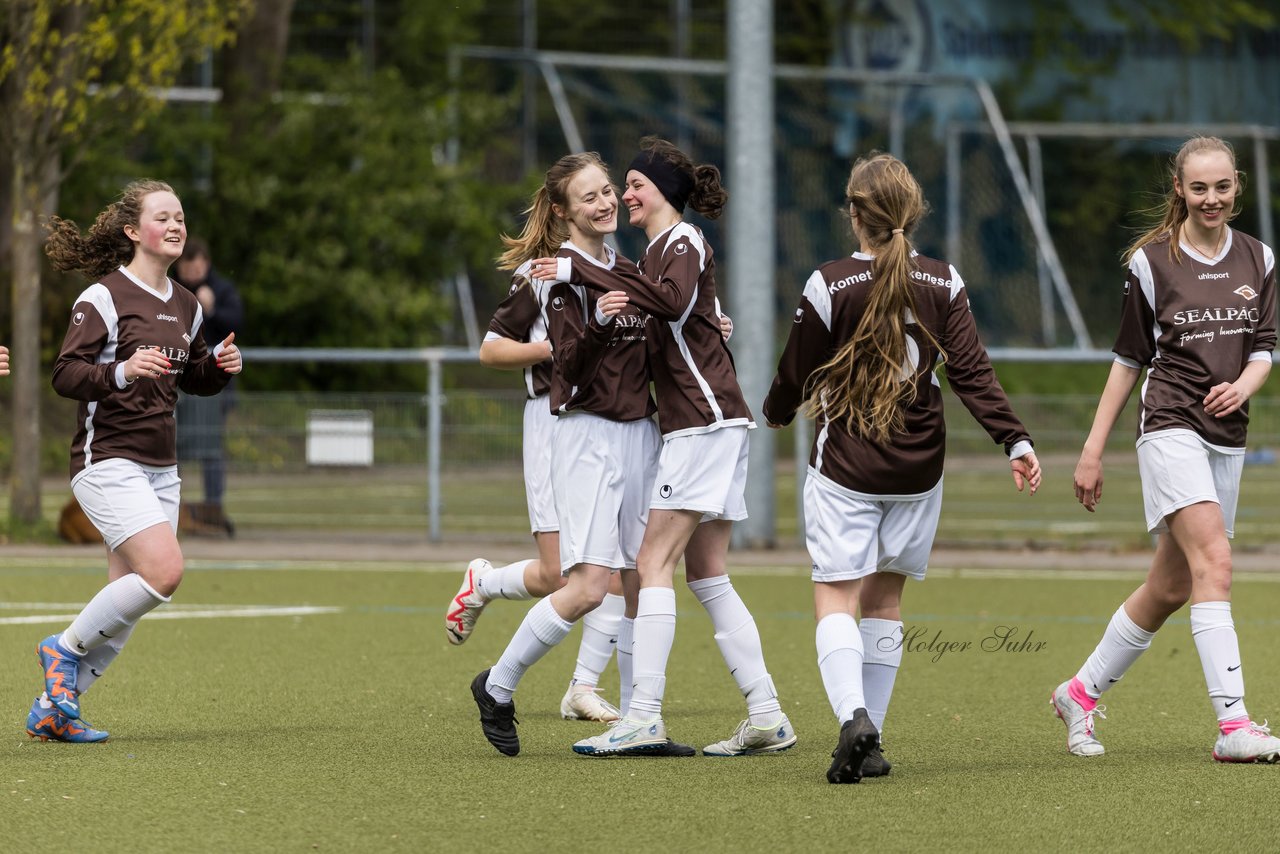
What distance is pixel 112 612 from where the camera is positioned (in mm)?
6605

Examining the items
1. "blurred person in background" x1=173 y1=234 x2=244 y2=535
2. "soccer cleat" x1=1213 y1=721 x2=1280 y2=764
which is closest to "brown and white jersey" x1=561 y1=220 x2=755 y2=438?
"soccer cleat" x1=1213 y1=721 x2=1280 y2=764

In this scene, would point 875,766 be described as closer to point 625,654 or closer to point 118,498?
point 625,654

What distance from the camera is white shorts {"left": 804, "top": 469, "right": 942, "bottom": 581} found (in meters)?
5.94

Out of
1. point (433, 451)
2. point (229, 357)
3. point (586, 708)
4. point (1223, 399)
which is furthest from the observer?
point (433, 451)

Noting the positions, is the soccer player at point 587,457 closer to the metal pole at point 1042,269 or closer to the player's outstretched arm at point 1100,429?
the player's outstretched arm at point 1100,429

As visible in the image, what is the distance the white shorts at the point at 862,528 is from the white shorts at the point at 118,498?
2189 mm

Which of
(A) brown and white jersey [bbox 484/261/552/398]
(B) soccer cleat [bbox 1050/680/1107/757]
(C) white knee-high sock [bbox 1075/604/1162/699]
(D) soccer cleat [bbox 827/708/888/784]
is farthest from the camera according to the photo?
(A) brown and white jersey [bbox 484/261/552/398]

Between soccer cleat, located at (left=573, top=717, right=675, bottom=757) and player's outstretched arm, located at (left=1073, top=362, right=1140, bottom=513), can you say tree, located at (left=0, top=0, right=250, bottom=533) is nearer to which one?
soccer cleat, located at (left=573, top=717, right=675, bottom=757)

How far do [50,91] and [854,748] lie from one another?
10084 mm

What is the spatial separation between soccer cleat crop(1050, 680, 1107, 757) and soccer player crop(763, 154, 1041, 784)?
847 mm

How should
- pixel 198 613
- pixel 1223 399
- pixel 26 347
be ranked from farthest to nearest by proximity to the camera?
pixel 26 347, pixel 198 613, pixel 1223 399

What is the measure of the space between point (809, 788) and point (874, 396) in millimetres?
1148

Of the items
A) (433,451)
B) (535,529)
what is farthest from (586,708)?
(433,451)

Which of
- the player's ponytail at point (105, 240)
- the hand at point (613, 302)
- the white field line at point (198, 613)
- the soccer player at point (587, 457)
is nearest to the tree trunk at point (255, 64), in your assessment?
the white field line at point (198, 613)
